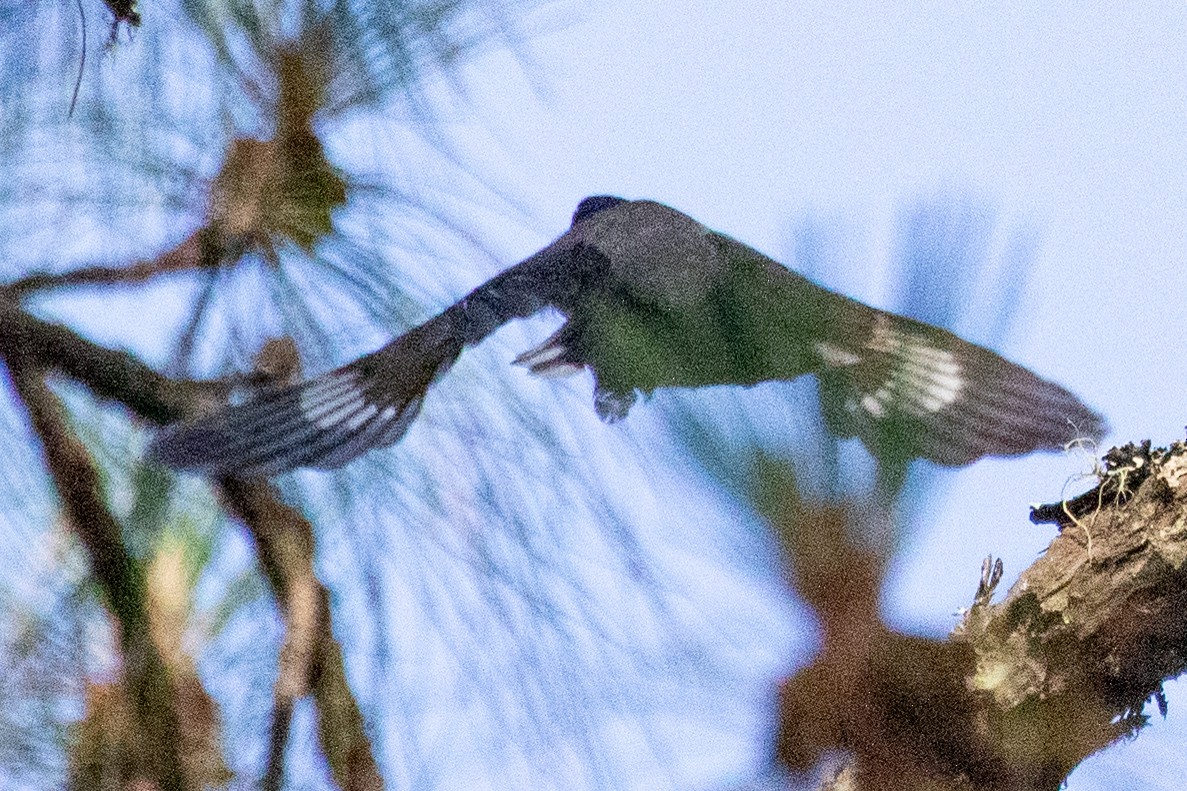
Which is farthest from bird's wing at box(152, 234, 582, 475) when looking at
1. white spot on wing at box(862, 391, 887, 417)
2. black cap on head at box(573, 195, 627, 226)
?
white spot on wing at box(862, 391, 887, 417)

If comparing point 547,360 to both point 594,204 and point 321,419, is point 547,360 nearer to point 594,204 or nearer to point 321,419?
point 321,419

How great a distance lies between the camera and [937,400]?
0.55 m

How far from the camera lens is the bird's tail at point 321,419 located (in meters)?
0.60

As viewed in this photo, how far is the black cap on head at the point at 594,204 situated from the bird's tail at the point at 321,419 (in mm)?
163

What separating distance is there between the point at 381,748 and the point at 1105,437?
14.7 inches

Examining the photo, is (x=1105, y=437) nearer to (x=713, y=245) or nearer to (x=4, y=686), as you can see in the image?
(x=713, y=245)

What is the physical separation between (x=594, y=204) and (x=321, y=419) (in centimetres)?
32

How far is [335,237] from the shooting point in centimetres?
75

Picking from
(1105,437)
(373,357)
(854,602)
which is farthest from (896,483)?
(373,357)

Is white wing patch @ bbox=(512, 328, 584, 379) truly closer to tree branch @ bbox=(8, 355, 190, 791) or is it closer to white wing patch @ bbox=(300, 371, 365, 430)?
white wing patch @ bbox=(300, 371, 365, 430)

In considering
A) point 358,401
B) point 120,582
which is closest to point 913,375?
point 358,401

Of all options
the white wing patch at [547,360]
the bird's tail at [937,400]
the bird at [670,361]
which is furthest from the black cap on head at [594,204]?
the bird's tail at [937,400]

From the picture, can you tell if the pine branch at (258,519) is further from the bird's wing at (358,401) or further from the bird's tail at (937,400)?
the bird's tail at (937,400)

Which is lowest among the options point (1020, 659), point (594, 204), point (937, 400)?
point (1020, 659)
